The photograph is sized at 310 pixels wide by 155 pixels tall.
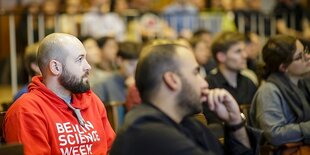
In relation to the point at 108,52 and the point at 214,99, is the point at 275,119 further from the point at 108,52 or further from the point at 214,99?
the point at 108,52

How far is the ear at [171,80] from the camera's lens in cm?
230

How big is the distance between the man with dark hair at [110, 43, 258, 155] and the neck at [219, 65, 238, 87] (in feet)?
6.88

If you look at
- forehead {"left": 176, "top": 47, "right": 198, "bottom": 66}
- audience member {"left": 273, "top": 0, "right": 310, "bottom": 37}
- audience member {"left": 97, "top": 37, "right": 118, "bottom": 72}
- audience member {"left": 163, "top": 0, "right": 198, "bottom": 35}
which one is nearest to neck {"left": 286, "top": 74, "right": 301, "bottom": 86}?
forehead {"left": 176, "top": 47, "right": 198, "bottom": 66}

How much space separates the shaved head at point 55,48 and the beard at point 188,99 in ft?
3.29

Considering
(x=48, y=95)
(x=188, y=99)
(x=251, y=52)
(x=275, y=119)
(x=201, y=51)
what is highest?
(x=188, y=99)

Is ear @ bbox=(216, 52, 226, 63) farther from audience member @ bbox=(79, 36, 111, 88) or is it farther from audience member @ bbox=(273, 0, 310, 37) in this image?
audience member @ bbox=(273, 0, 310, 37)

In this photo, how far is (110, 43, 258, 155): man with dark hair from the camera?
221 cm

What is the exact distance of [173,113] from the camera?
7.67 ft

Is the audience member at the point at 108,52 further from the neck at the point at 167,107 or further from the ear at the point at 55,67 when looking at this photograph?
the neck at the point at 167,107

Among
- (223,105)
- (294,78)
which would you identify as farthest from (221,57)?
(223,105)

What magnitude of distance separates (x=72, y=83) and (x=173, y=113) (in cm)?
95

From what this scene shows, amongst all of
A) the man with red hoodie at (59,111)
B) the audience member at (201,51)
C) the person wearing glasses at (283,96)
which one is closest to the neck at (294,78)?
the person wearing glasses at (283,96)

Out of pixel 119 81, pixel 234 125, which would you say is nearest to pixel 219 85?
pixel 119 81

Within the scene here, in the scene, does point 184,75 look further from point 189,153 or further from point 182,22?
point 182,22
